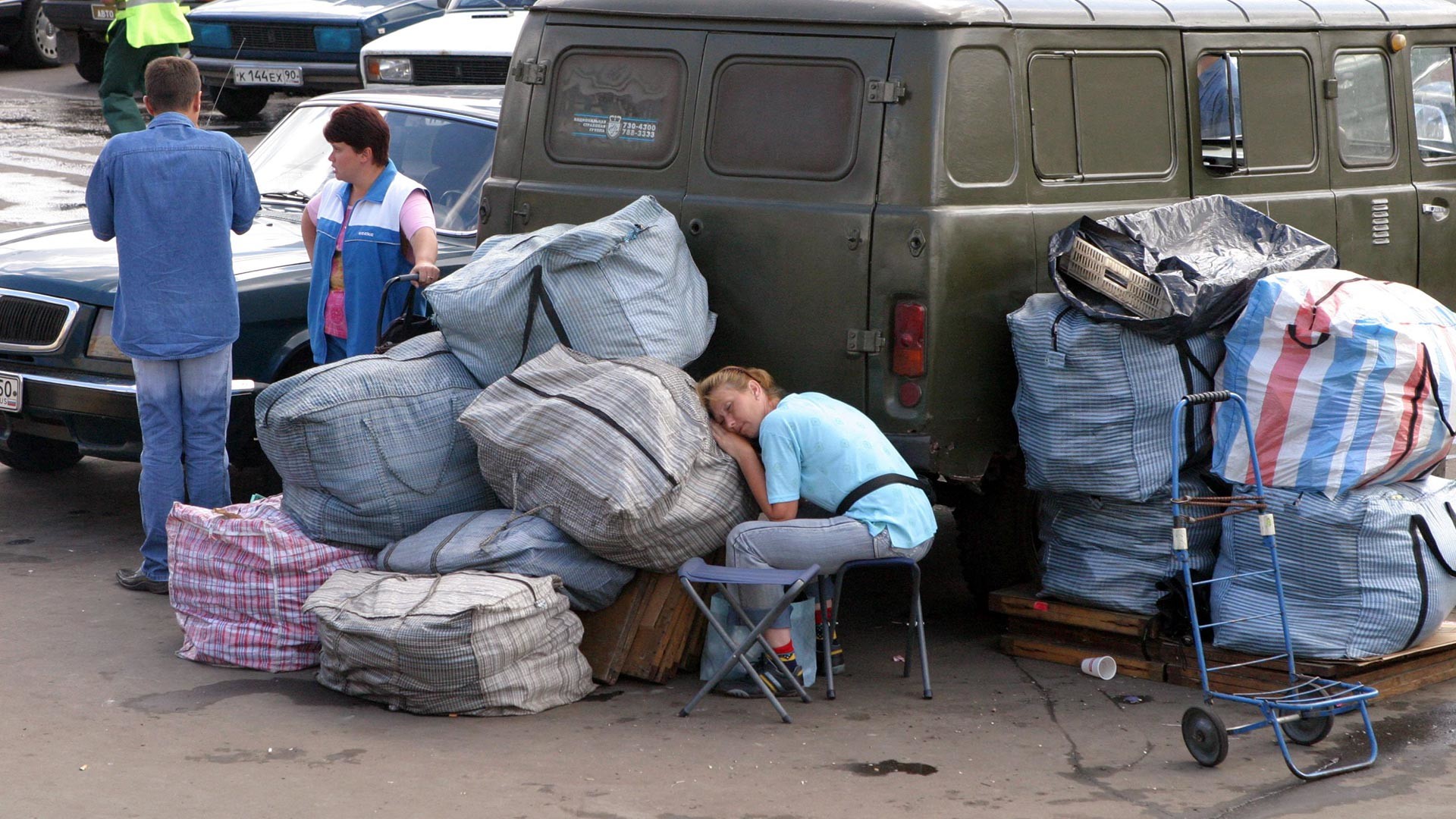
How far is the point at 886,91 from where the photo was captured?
5.31m

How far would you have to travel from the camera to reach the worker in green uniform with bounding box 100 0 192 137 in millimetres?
10469

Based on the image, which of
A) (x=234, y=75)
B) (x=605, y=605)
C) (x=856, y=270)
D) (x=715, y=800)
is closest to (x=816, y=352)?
(x=856, y=270)

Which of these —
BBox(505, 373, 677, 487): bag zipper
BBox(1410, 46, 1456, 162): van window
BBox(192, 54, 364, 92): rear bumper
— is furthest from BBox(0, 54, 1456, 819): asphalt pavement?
BBox(192, 54, 364, 92): rear bumper

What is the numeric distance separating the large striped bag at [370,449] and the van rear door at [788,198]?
0.97 meters

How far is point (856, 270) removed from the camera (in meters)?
5.35

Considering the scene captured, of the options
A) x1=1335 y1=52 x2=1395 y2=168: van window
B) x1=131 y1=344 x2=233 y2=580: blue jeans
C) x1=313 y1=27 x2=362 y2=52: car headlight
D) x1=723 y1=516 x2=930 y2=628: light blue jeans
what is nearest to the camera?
x1=723 y1=516 x2=930 y2=628: light blue jeans

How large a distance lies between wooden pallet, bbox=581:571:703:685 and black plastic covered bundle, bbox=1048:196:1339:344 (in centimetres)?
162

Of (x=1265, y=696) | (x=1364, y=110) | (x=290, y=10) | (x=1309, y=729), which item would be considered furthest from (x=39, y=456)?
(x=290, y=10)

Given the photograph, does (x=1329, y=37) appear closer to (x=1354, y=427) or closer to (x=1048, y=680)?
(x=1354, y=427)

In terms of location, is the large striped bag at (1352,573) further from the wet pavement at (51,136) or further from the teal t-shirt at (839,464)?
the wet pavement at (51,136)

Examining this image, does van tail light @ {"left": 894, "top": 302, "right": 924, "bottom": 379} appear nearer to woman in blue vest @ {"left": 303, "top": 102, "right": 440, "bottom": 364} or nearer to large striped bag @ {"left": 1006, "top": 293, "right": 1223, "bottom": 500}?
large striped bag @ {"left": 1006, "top": 293, "right": 1223, "bottom": 500}

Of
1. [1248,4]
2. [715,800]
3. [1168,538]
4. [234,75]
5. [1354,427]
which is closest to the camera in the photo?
[715,800]

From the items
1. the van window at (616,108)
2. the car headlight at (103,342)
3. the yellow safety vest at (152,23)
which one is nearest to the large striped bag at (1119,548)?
the van window at (616,108)

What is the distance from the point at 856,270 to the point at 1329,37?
247cm
